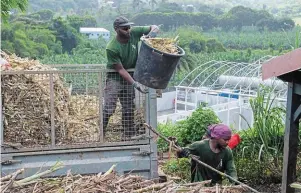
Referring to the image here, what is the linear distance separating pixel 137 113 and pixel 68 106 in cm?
75

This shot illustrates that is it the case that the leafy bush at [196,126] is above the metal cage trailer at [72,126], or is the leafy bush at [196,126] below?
below

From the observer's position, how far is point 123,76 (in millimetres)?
5219

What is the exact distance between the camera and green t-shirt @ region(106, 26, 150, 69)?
538 cm

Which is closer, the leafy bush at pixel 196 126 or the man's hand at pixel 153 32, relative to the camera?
the man's hand at pixel 153 32

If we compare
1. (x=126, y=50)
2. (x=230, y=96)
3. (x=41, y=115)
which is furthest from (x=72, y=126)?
(x=230, y=96)

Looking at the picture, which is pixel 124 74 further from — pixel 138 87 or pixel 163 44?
pixel 163 44

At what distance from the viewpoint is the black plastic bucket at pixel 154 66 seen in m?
4.98

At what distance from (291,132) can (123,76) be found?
184 centimetres

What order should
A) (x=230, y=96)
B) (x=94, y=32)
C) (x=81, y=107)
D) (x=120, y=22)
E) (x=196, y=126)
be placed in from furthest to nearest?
(x=94, y=32)
(x=230, y=96)
(x=196, y=126)
(x=81, y=107)
(x=120, y=22)

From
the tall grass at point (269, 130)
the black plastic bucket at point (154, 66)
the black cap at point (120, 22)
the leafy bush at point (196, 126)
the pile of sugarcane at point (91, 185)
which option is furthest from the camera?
the leafy bush at point (196, 126)

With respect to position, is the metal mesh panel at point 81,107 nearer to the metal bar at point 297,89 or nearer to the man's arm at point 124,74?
the man's arm at point 124,74

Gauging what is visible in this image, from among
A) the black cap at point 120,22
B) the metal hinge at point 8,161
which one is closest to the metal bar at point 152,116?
the black cap at point 120,22

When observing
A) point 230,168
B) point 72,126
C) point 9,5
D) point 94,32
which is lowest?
point 230,168

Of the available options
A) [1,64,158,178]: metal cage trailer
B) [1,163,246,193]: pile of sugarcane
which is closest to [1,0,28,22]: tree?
[1,64,158,178]: metal cage trailer
